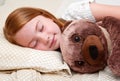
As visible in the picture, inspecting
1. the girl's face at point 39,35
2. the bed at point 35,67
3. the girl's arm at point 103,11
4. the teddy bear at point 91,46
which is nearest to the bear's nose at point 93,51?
the teddy bear at point 91,46

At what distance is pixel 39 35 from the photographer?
3.96 feet

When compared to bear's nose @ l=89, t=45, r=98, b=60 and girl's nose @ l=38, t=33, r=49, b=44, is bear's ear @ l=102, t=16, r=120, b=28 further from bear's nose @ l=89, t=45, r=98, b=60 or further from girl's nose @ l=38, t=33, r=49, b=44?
girl's nose @ l=38, t=33, r=49, b=44

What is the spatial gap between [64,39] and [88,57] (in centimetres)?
16

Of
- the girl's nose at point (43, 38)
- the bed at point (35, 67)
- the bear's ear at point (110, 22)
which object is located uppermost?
the bear's ear at point (110, 22)

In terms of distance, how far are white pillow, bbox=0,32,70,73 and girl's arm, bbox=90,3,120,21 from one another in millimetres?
346

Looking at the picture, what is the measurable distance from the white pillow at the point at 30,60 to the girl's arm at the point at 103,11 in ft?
1.13

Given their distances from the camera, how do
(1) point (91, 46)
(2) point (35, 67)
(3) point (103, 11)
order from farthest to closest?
(3) point (103, 11) → (2) point (35, 67) → (1) point (91, 46)

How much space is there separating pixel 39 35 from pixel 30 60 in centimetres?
15

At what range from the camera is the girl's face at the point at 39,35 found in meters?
1.21

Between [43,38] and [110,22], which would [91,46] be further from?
[43,38]

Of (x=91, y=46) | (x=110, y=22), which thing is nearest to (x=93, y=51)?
(x=91, y=46)

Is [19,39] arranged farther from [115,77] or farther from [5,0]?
[5,0]

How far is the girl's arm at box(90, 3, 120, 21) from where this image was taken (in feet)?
4.22

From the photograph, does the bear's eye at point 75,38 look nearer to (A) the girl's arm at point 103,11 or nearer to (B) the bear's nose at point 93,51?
(B) the bear's nose at point 93,51
